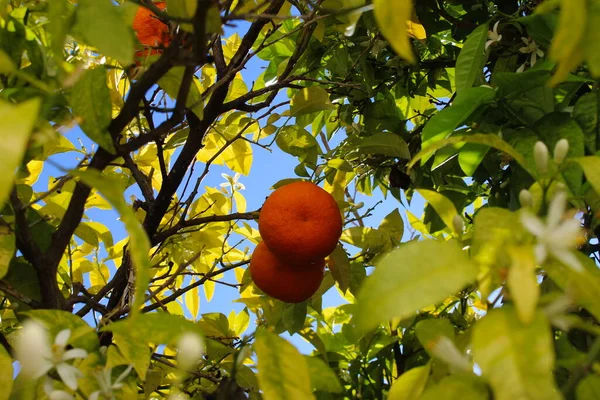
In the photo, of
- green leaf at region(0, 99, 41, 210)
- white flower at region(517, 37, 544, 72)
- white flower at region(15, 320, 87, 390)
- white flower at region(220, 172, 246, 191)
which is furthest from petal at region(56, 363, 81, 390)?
white flower at region(220, 172, 246, 191)

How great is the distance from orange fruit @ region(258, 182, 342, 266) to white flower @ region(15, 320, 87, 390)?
1.46 feet

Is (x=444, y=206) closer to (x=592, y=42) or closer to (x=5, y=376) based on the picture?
(x=592, y=42)

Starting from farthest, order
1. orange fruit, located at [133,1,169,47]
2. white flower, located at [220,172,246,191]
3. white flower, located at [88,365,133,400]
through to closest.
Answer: white flower, located at [220,172,246,191] < orange fruit, located at [133,1,169,47] < white flower, located at [88,365,133,400]

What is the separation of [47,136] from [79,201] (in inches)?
5.3

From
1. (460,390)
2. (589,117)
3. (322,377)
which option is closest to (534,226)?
(460,390)

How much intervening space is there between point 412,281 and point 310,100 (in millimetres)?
867

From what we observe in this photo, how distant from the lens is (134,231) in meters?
0.41

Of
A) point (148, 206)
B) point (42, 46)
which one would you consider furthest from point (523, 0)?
point (42, 46)

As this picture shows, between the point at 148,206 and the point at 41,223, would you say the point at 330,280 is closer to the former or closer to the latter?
the point at 148,206

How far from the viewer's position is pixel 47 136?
21.0 inches

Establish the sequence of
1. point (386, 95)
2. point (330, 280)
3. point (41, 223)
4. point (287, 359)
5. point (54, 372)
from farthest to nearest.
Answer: point (386, 95) → point (330, 280) → point (41, 223) → point (54, 372) → point (287, 359)

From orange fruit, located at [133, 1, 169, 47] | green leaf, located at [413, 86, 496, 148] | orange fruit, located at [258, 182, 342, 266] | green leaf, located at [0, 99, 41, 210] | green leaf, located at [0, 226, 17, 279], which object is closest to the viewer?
green leaf, located at [0, 99, 41, 210]

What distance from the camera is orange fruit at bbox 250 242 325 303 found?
1.03m

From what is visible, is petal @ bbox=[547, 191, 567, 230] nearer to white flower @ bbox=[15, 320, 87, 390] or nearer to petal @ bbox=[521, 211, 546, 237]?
petal @ bbox=[521, 211, 546, 237]
